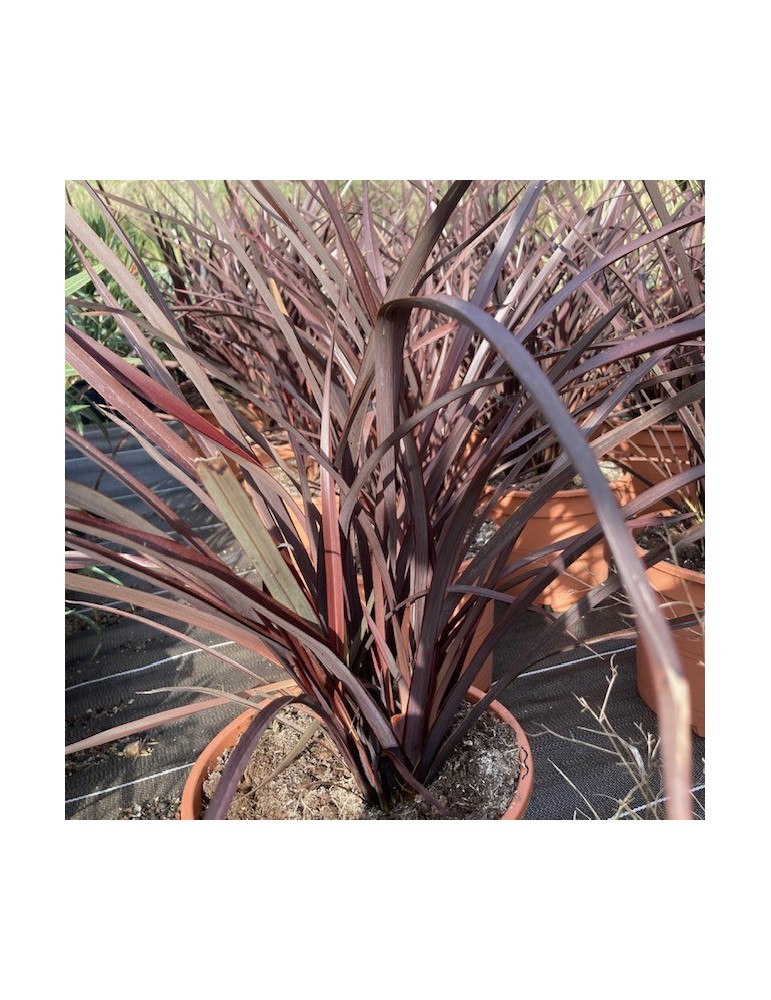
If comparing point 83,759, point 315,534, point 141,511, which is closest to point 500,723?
point 315,534

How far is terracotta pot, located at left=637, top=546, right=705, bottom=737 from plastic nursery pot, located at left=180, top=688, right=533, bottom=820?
383 millimetres

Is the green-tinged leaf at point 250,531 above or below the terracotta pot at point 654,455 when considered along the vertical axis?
below

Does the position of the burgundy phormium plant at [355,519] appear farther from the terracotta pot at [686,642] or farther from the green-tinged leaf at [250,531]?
the terracotta pot at [686,642]

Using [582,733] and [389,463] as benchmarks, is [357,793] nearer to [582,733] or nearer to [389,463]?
[389,463]

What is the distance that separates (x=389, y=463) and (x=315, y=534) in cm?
9

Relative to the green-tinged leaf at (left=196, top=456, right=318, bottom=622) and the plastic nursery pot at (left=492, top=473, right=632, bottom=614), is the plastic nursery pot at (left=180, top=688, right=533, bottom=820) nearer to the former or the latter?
the green-tinged leaf at (left=196, top=456, right=318, bottom=622)

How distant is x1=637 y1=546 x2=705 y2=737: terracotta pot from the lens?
1.00 m

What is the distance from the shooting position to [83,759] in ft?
3.38

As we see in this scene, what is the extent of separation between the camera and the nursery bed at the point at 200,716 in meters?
0.96

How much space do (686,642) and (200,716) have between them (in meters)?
0.69

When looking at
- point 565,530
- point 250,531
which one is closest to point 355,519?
point 250,531

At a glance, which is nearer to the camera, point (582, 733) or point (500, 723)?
point (500, 723)

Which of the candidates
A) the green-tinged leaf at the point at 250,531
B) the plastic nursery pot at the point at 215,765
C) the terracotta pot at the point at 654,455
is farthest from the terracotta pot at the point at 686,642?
the green-tinged leaf at the point at 250,531

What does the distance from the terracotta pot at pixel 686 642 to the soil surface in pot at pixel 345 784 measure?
0.40m
